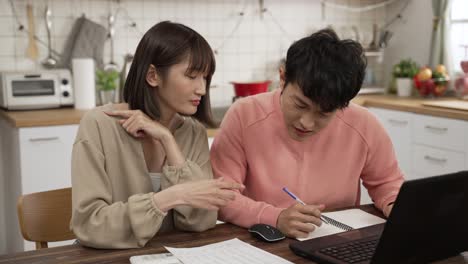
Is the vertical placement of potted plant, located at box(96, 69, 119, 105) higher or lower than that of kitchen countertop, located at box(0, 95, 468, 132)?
higher

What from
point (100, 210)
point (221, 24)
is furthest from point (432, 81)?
point (100, 210)

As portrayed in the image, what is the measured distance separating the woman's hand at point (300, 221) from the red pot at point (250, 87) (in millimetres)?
2049

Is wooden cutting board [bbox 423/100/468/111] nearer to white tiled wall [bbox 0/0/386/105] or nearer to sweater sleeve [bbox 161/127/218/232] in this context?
white tiled wall [bbox 0/0/386/105]

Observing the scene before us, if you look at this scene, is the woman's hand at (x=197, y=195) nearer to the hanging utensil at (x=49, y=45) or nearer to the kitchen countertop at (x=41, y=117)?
the kitchen countertop at (x=41, y=117)

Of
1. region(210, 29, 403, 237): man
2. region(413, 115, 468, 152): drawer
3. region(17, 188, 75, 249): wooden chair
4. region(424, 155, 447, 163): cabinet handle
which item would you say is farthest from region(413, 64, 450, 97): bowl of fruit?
region(17, 188, 75, 249): wooden chair

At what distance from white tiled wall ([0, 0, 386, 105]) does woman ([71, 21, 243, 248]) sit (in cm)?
197

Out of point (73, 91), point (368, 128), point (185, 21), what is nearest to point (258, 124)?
point (368, 128)

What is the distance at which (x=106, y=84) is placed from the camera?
3268 mm

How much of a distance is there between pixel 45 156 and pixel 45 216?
129 cm

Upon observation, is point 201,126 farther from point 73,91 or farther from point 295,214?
point 73,91

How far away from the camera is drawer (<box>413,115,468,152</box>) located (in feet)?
9.87

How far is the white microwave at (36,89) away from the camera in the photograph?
3.02 meters

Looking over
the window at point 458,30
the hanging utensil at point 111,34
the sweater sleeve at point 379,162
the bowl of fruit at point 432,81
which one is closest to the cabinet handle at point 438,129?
the bowl of fruit at point 432,81

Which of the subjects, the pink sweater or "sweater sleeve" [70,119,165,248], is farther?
the pink sweater
